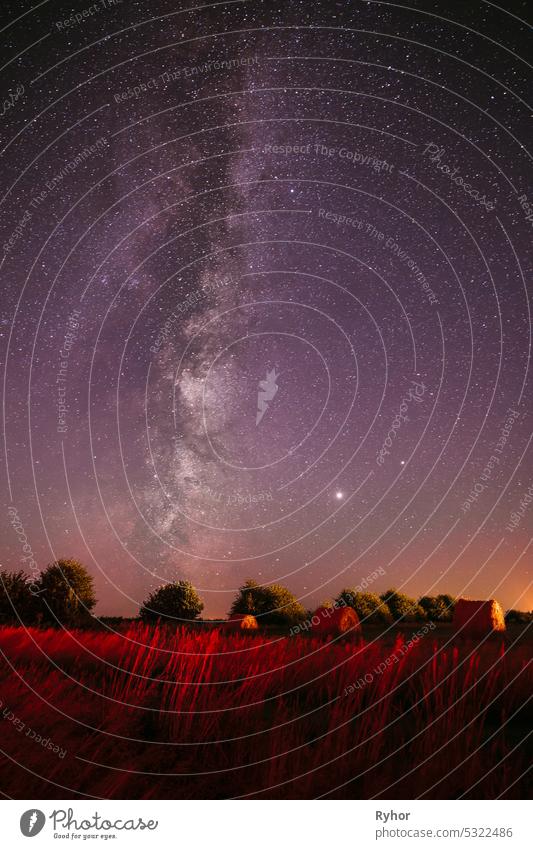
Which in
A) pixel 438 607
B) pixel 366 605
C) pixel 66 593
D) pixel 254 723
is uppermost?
pixel 438 607

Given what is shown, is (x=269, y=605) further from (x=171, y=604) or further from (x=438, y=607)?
(x=438, y=607)

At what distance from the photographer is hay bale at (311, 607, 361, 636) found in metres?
13.4

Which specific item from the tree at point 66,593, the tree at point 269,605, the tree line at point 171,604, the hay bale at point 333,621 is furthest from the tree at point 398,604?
the tree at point 66,593

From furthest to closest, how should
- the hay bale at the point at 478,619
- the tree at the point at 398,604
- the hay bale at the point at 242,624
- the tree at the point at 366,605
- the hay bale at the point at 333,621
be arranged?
1. the tree at the point at 398,604
2. the tree at the point at 366,605
3. the hay bale at the point at 242,624
4. the hay bale at the point at 478,619
5. the hay bale at the point at 333,621

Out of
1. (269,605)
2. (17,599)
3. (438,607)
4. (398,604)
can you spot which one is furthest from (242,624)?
(438,607)

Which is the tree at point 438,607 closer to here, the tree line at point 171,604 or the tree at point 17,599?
the tree line at point 171,604

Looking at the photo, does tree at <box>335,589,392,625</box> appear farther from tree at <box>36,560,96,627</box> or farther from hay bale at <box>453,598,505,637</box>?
tree at <box>36,560,96,627</box>

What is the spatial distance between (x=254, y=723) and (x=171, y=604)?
14.7 meters

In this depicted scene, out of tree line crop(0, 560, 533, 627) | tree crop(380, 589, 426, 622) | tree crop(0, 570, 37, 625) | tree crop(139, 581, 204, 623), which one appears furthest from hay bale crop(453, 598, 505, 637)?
tree crop(0, 570, 37, 625)

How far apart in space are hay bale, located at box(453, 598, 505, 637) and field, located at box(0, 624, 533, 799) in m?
8.89

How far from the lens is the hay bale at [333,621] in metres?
13.4

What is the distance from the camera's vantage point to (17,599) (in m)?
14.6
